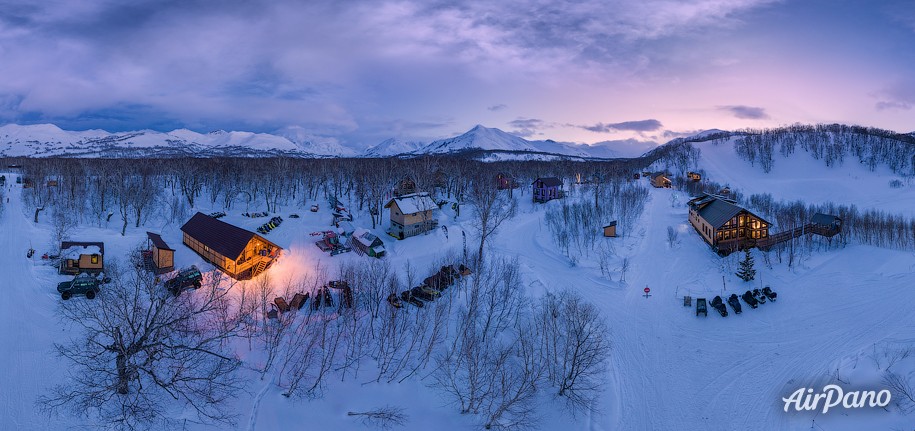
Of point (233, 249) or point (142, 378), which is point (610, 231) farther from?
point (142, 378)

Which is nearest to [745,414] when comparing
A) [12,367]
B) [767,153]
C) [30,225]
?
[12,367]

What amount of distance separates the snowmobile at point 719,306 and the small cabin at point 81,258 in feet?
197

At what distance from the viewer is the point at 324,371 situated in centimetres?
2403

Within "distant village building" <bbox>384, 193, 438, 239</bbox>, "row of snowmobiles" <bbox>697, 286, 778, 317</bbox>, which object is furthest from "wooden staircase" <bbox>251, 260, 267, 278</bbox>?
"row of snowmobiles" <bbox>697, 286, 778, 317</bbox>

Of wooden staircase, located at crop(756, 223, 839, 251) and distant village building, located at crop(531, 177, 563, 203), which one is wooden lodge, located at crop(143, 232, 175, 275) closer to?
distant village building, located at crop(531, 177, 563, 203)

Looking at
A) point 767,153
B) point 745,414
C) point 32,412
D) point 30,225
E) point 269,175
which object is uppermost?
point 767,153

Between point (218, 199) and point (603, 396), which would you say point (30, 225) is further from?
point (603, 396)

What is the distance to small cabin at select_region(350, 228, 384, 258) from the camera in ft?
161

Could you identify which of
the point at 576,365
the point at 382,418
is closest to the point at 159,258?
the point at 382,418

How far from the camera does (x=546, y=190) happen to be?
89500 millimetres

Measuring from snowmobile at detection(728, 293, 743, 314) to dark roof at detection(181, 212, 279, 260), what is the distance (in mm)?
47992

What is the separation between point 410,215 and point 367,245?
10.6 meters

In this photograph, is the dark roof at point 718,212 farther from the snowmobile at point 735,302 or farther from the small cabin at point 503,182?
the small cabin at point 503,182

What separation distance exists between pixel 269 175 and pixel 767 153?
161026 millimetres
